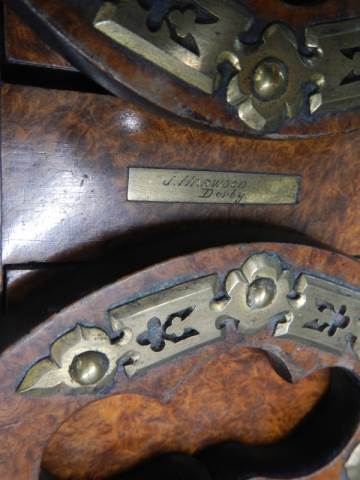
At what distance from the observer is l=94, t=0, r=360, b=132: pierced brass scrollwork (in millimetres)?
524

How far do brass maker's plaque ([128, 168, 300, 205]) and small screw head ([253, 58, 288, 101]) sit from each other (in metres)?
0.12

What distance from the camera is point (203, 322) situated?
2.00ft

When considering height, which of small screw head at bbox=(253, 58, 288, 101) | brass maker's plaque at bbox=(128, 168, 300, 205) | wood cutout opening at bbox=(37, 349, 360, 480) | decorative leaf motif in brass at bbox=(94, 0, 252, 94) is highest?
decorative leaf motif in brass at bbox=(94, 0, 252, 94)

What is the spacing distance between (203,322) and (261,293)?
8 centimetres

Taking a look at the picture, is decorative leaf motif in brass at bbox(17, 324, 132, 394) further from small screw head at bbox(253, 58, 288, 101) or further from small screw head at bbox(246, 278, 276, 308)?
small screw head at bbox(253, 58, 288, 101)

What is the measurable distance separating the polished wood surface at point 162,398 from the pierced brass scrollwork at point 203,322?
1 cm

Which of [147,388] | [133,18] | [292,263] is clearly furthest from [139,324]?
[133,18]

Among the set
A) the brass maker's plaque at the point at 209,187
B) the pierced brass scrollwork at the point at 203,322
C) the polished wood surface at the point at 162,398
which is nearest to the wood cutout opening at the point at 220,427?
the polished wood surface at the point at 162,398

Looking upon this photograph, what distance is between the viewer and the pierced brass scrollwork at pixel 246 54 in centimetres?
52

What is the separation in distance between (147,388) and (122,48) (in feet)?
1.20

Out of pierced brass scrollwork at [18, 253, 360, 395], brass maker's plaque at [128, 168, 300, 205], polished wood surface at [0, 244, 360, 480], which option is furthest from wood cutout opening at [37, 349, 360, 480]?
brass maker's plaque at [128, 168, 300, 205]

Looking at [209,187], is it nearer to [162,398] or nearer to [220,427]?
[162,398]

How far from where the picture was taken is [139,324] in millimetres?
576

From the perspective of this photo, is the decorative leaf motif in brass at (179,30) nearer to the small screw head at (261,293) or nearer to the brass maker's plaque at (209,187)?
the brass maker's plaque at (209,187)
